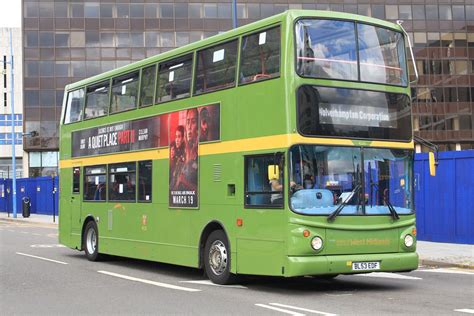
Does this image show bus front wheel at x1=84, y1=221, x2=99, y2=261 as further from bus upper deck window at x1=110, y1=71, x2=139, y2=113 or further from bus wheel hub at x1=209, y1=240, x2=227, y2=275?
bus wheel hub at x1=209, y1=240, x2=227, y2=275

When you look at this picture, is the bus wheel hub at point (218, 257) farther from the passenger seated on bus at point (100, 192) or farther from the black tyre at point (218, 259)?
the passenger seated on bus at point (100, 192)

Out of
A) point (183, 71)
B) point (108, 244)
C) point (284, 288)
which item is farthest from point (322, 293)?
point (108, 244)

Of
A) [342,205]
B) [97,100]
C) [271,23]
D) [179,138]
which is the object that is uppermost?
[271,23]

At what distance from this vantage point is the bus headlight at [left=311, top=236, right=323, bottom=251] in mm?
10023

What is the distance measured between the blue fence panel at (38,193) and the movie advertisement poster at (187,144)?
2778 centimetres

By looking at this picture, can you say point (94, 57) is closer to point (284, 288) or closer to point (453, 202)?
point (453, 202)

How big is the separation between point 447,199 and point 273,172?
383 inches

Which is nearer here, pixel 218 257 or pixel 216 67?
pixel 218 257

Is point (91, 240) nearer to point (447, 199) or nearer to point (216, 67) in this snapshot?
point (216, 67)

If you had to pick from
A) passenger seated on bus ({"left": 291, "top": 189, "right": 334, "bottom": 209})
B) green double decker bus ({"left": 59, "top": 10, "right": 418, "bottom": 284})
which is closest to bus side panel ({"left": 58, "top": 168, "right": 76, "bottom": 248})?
green double decker bus ({"left": 59, "top": 10, "right": 418, "bottom": 284})

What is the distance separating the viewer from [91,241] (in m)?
16.5

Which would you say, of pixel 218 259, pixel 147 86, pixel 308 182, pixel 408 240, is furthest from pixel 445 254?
pixel 147 86

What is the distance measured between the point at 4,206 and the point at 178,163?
41584mm

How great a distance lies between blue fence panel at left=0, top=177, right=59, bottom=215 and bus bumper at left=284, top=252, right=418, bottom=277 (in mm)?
31081
